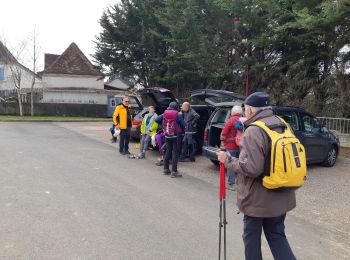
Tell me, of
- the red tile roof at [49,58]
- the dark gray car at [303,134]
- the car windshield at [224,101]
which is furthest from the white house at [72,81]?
the dark gray car at [303,134]

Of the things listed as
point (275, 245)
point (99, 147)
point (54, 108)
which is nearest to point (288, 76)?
point (99, 147)

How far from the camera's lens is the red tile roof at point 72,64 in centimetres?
3869

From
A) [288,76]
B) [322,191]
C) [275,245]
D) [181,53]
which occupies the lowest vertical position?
[322,191]

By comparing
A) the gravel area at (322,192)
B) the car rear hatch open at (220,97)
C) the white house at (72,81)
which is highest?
the white house at (72,81)

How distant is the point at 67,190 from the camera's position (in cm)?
713

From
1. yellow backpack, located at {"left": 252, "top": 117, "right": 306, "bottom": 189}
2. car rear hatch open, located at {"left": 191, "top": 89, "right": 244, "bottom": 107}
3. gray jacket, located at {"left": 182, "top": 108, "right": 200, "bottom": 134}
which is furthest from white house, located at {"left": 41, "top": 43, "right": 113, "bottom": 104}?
yellow backpack, located at {"left": 252, "top": 117, "right": 306, "bottom": 189}

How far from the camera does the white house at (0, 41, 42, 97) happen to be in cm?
3553

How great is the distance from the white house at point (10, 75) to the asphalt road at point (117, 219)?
29.4 metres

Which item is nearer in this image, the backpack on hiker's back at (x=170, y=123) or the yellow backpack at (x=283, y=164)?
the yellow backpack at (x=283, y=164)

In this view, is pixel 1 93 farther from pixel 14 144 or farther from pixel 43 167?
pixel 43 167

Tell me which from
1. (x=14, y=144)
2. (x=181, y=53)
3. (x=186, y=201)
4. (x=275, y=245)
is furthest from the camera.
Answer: (x=181, y=53)

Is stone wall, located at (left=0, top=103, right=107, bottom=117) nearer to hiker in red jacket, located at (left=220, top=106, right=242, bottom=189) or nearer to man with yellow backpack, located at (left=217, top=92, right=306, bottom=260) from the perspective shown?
hiker in red jacket, located at (left=220, top=106, right=242, bottom=189)

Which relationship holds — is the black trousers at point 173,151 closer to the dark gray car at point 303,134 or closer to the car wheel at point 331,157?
the dark gray car at point 303,134

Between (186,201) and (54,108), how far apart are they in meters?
28.5
